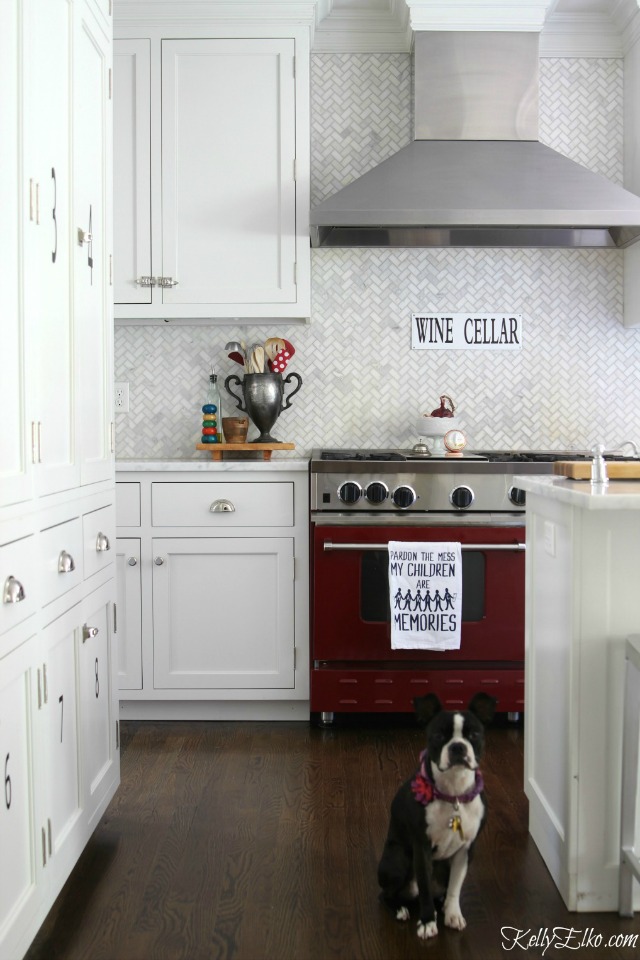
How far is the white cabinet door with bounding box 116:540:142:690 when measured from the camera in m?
2.89

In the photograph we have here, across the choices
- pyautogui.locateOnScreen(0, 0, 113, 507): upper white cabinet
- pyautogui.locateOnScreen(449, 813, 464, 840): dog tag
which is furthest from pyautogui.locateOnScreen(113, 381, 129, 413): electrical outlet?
pyautogui.locateOnScreen(449, 813, 464, 840): dog tag

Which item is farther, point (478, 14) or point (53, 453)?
point (478, 14)

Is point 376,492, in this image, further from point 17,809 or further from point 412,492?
point 17,809

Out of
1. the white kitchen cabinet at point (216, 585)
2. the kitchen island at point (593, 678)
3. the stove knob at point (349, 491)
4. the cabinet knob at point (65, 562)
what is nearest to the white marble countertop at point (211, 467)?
the white kitchen cabinet at point (216, 585)

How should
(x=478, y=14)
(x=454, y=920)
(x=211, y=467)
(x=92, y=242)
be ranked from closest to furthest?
(x=454, y=920)
(x=92, y=242)
(x=211, y=467)
(x=478, y=14)

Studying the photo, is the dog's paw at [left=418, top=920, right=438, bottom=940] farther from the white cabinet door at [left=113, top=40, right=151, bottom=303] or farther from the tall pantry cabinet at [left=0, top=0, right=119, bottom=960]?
the white cabinet door at [left=113, top=40, right=151, bottom=303]

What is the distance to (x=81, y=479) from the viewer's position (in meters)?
1.91

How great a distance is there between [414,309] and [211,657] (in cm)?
161

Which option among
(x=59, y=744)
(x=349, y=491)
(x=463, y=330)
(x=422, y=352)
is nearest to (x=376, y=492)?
(x=349, y=491)

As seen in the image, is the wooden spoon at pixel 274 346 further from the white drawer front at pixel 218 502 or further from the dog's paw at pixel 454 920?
the dog's paw at pixel 454 920

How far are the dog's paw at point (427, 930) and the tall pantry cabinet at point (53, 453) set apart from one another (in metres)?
0.74

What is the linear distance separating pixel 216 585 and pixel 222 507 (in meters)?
0.27

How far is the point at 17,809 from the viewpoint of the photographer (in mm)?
1483

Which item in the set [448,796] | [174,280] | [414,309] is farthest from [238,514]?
[448,796]
